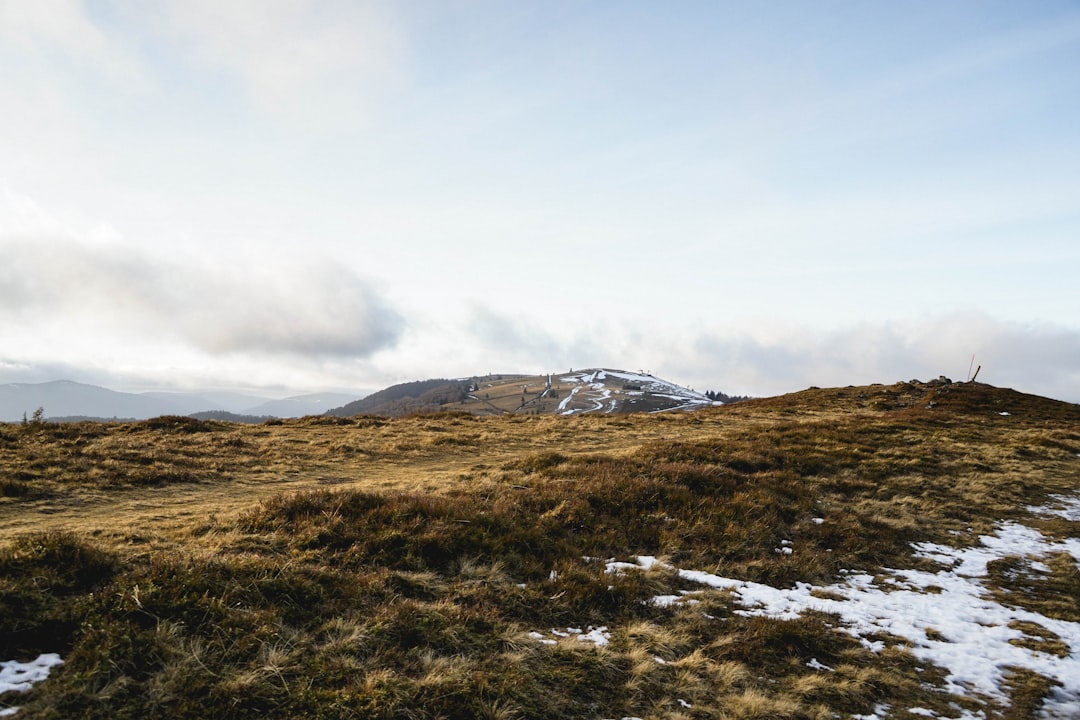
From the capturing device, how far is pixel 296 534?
898cm

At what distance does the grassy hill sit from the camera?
17.5 feet

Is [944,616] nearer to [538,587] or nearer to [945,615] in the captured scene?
[945,615]

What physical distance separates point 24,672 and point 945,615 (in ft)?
42.0

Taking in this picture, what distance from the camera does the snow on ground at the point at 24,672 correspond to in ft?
15.0

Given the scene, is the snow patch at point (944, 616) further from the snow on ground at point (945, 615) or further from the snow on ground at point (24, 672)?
the snow on ground at point (24, 672)

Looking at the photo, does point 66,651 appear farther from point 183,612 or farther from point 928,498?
point 928,498

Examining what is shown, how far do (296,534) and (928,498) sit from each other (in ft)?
60.1

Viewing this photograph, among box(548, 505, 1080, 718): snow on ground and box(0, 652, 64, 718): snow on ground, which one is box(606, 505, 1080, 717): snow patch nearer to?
box(548, 505, 1080, 718): snow on ground

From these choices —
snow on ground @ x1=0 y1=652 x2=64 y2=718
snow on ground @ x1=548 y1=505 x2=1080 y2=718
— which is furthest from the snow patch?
snow on ground @ x1=0 y1=652 x2=64 y2=718

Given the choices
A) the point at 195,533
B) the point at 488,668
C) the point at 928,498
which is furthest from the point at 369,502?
the point at 928,498

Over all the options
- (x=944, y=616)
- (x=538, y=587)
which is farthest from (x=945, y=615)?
(x=538, y=587)

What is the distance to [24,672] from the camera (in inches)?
187

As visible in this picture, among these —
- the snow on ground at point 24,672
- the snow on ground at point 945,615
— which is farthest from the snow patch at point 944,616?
the snow on ground at point 24,672

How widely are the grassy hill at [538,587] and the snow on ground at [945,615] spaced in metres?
0.05
